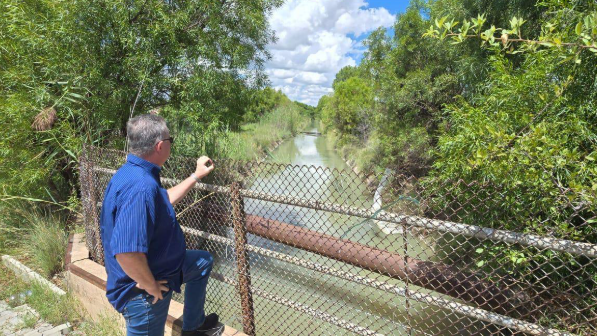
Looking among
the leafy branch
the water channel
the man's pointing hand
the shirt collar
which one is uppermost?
the leafy branch

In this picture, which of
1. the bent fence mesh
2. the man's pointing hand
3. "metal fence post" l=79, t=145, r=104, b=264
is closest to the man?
the man's pointing hand

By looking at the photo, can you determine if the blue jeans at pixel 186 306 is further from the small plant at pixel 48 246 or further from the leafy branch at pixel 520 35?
the small plant at pixel 48 246

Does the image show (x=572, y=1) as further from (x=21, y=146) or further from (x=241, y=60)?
(x=21, y=146)

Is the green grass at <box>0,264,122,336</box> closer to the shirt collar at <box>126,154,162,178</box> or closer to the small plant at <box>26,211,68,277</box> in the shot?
the small plant at <box>26,211,68,277</box>

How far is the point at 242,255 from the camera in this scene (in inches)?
113

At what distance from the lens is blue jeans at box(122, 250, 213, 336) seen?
2156 mm

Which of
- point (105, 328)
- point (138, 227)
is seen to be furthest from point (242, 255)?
point (105, 328)

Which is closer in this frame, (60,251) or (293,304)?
(293,304)

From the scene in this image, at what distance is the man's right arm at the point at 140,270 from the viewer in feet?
6.24

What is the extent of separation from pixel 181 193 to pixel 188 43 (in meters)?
4.99

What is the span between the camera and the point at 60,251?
4.89 metres

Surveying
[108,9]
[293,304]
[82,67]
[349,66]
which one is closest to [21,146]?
[82,67]

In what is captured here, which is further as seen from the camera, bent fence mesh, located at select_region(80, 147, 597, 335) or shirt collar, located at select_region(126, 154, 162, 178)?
shirt collar, located at select_region(126, 154, 162, 178)

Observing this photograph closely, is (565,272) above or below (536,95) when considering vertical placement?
below
